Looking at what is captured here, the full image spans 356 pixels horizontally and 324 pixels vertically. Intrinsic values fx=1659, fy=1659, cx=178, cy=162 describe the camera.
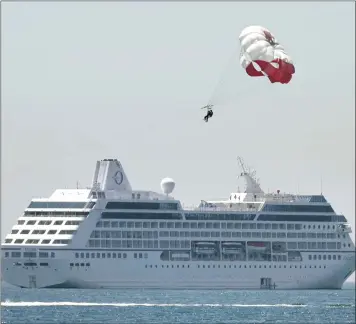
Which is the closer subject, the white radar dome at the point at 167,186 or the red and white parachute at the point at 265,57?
the red and white parachute at the point at 265,57

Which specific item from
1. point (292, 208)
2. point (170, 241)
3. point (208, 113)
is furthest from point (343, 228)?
point (208, 113)

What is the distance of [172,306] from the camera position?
109 meters

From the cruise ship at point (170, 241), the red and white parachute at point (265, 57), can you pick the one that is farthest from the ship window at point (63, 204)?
the red and white parachute at point (265, 57)

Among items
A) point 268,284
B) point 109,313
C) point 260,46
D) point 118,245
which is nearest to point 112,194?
point 118,245

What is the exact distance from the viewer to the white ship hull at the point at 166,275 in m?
129

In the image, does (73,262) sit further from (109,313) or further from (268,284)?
(109,313)

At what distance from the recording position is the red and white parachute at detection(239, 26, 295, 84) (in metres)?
74.3

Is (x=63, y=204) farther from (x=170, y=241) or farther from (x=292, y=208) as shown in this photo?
(x=292, y=208)

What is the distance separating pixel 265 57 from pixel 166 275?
192 ft

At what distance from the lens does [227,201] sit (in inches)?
5556

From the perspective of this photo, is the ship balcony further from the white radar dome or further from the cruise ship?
the white radar dome

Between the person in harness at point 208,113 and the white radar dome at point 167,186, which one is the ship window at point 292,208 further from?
the person in harness at point 208,113

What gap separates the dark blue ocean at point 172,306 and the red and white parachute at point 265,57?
2157cm

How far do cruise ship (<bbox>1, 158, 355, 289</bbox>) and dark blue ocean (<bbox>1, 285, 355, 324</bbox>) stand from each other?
2.02 metres
